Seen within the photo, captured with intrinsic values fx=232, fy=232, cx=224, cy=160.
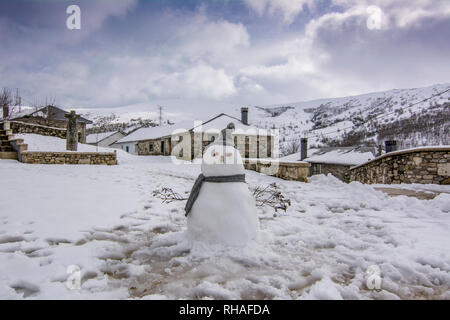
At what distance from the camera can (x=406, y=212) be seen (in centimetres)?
368

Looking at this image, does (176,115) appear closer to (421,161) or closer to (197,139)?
(197,139)

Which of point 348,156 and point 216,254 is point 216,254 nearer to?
point 216,254

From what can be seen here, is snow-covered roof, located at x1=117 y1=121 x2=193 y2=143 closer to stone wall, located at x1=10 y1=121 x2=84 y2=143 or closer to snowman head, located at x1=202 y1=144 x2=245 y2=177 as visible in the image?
stone wall, located at x1=10 y1=121 x2=84 y2=143

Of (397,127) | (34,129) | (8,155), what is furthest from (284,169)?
(397,127)

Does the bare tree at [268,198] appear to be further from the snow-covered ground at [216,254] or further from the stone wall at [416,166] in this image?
the stone wall at [416,166]

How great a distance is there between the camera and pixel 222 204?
2.20 meters

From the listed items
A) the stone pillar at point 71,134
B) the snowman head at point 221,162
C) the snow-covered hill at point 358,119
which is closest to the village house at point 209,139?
the snow-covered hill at point 358,119

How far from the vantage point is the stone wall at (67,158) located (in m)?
9.03

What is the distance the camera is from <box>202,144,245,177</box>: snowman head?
228 cm

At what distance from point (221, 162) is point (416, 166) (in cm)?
713

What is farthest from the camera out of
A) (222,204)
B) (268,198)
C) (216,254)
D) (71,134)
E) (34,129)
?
(34,129)

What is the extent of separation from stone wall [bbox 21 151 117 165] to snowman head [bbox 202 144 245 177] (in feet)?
31.5
